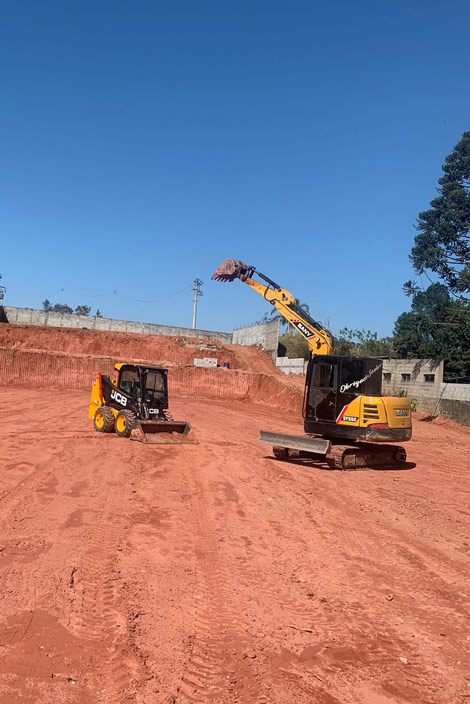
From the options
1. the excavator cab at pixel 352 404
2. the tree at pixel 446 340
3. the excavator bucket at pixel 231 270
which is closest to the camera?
the excavator cab at pixel 352 404

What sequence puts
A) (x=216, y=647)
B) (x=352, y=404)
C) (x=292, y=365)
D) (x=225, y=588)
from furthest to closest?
1. (x=292, y=365)
2. (x=352, y=404)
3. (x=225, y=588)
4. (x=216, y=647)

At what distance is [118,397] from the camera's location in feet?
50.4

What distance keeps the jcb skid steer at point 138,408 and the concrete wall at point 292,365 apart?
86.7 feet

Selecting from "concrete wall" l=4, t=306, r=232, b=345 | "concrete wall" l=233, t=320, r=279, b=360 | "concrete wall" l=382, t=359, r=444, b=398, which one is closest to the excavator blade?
"concrete wall" l=382, t=359, r=444, b=398

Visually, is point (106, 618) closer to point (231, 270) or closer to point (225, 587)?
point (225, 587)

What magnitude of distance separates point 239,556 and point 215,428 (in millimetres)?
13252

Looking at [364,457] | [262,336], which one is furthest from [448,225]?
[364,457]

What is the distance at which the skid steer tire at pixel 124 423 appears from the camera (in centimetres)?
1438

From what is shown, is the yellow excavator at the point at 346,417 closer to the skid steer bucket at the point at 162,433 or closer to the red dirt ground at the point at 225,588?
the red dirt ground at the point at 225,588

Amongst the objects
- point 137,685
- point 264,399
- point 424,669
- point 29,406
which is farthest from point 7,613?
point 264,399

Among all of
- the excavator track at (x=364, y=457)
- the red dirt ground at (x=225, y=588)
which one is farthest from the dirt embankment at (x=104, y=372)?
the red dirt ground at (x=225, y=588)

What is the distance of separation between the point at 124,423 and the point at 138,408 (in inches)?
22.2

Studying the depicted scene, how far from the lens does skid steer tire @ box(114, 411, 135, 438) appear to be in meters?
14.4

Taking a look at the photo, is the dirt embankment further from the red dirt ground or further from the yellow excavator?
the red dirt ground
